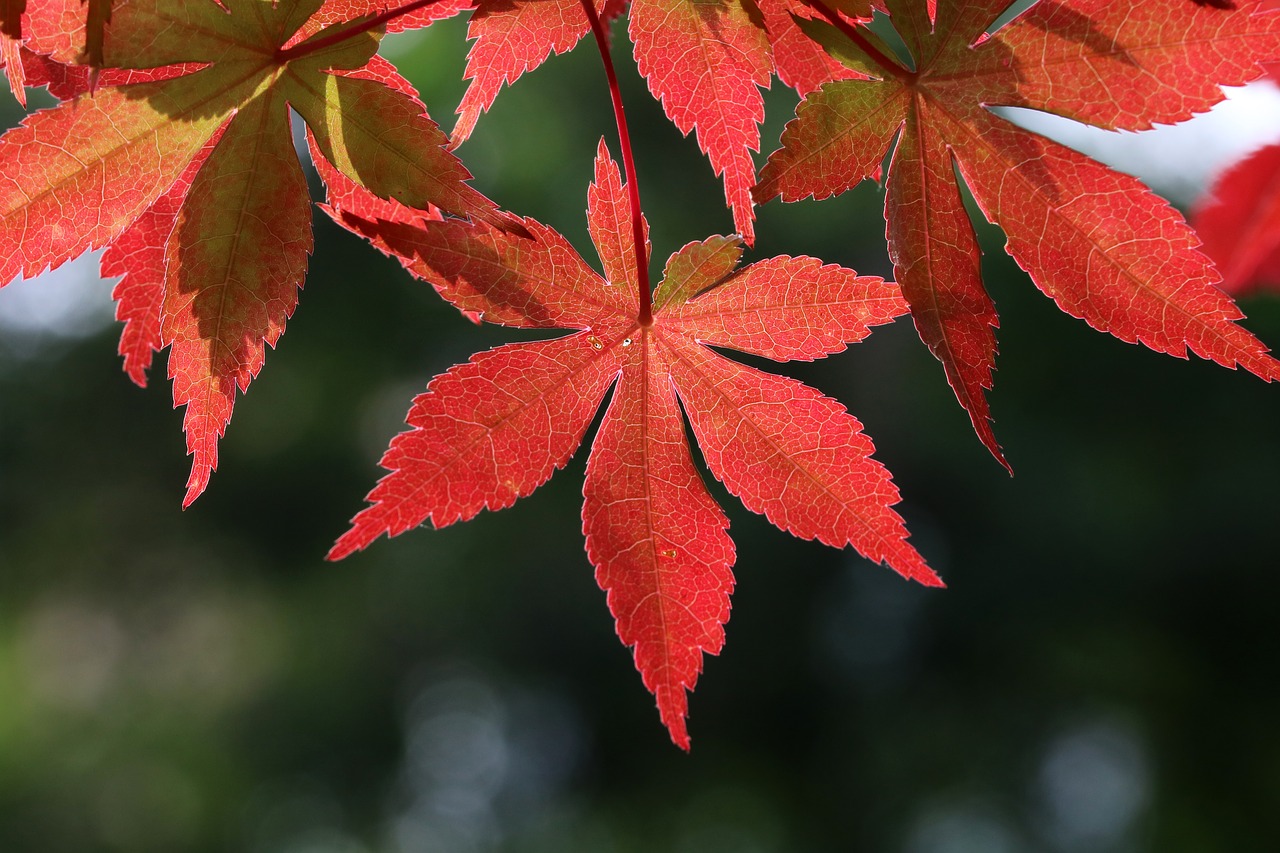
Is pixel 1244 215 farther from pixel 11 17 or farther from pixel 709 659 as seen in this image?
pixel 709 659

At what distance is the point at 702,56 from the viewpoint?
0.58m

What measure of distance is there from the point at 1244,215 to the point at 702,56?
0.64 m

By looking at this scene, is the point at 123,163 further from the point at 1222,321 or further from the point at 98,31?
the point at 1222,321

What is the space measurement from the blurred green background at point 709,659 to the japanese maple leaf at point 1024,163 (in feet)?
22.3

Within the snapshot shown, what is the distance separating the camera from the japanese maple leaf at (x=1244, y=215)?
2.98 ft

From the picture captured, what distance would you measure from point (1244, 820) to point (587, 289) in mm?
8589

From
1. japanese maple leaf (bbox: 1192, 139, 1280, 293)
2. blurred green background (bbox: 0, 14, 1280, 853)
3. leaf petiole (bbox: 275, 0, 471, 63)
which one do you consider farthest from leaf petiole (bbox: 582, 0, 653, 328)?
blurred green background (bbox: 0, 14, 1280, 853)

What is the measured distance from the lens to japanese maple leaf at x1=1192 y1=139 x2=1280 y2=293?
91 centimetres

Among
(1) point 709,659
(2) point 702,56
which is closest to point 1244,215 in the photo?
(2) point 702,56

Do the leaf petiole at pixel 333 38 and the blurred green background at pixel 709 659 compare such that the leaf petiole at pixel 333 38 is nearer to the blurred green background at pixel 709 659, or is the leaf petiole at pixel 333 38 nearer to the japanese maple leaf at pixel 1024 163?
the japanese maple leaf at pixel 1024 163

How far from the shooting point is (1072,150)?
0.53 m

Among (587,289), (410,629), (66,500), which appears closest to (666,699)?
(587,289)

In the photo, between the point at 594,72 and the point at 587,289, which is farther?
the point at 594,72

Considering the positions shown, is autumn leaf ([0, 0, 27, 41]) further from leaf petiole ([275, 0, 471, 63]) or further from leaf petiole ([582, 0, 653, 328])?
leaf petiole ([582, 0, 653, 328])
